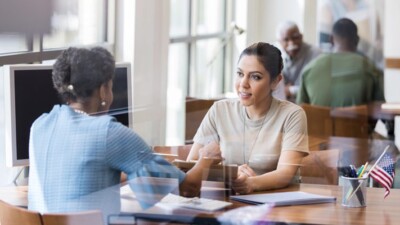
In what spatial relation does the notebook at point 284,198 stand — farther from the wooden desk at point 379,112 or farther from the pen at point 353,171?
the wooden desk at point 379,112

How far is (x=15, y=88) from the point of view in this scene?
2721mm

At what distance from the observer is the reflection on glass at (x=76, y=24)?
8.70 feet

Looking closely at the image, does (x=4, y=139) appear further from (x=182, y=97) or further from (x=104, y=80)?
(x=182, y=97)

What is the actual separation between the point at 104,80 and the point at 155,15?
259 mm

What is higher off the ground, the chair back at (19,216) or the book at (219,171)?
the book at (219,171)

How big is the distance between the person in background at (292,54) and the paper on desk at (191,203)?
0.37 meters

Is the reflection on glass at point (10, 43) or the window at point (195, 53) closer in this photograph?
the window at point (195, 53)

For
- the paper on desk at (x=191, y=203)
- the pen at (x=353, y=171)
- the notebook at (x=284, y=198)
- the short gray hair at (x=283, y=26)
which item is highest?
the short gray hair at (x=283, y=26)

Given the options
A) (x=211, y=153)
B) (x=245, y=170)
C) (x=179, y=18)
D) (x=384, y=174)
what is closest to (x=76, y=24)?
(x=179, y=18)

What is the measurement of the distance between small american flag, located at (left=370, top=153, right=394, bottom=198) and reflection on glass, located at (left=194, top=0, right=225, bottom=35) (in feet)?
2.07

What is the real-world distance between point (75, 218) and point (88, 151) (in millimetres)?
212

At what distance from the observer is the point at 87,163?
2.50m

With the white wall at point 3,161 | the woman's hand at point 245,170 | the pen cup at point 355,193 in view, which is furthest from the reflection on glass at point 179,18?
the pen cup at point 355,193

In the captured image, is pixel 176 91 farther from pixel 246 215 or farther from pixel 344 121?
pixel 344 121
